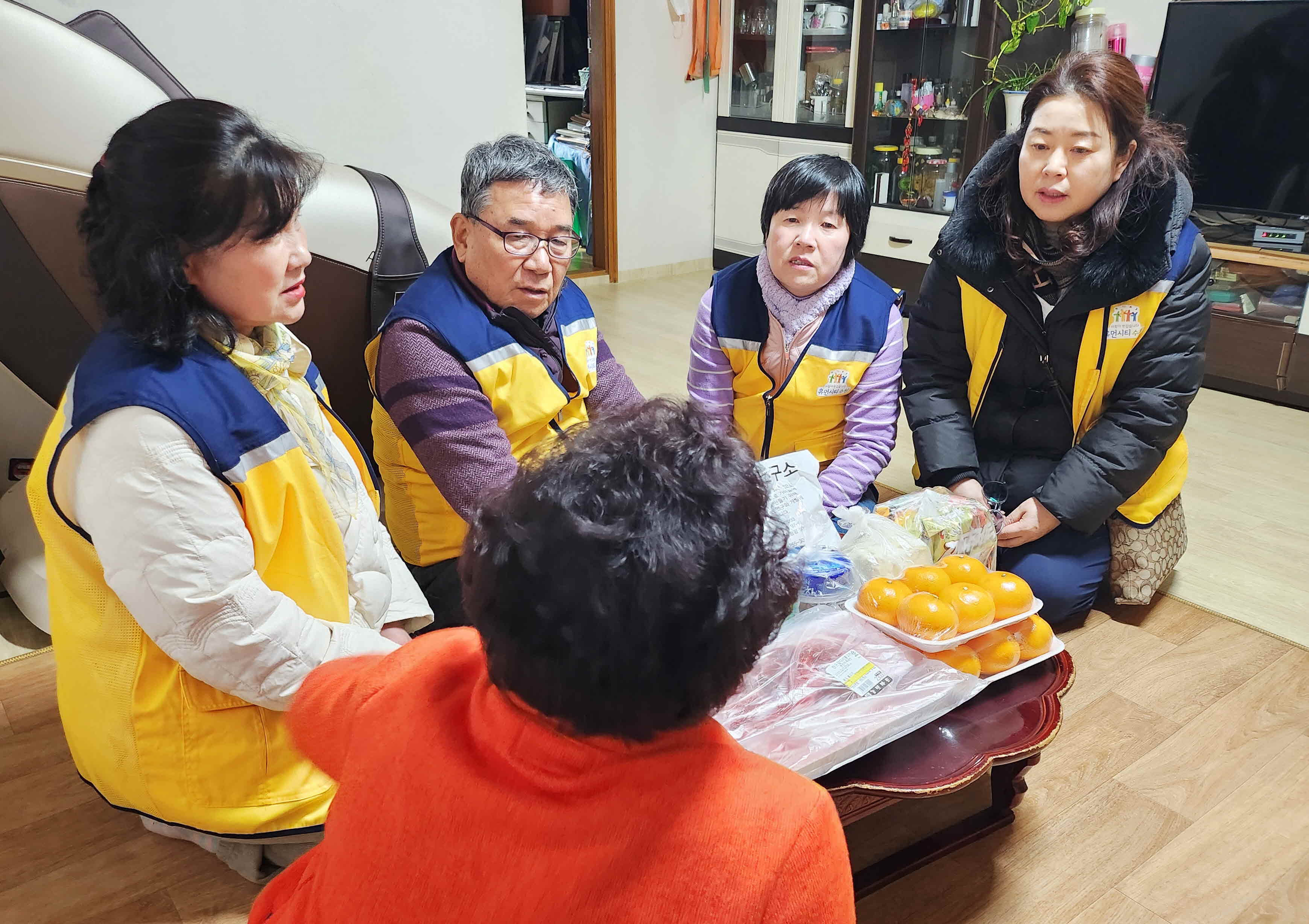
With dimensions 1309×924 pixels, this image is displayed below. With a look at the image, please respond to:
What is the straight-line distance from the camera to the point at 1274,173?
11.5ft

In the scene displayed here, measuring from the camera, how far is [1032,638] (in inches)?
57.5

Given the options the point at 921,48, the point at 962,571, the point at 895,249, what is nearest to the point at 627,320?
the point at 895,249

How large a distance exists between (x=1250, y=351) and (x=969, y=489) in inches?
84.1

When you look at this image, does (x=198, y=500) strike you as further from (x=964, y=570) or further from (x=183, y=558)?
(x=964, y=570)

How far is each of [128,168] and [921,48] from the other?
4.35m

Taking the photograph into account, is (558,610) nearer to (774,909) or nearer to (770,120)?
(774,909)

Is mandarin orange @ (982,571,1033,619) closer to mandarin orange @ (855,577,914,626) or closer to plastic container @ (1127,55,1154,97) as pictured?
mandarin orange @ (855,577,914,626)

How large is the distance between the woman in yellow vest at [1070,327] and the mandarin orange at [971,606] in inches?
29.0

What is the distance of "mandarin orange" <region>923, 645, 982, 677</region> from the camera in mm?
1374

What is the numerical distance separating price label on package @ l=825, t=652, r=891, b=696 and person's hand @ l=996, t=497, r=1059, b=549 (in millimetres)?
848

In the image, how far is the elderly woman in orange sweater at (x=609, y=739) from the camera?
0.63 meters

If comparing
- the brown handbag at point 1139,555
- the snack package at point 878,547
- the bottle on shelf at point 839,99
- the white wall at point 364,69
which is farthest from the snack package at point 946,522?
the bottle on shelf at point 839,99

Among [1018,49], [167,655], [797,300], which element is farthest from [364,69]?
[1018,49]

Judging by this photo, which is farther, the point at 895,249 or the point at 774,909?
the point at 895,249
